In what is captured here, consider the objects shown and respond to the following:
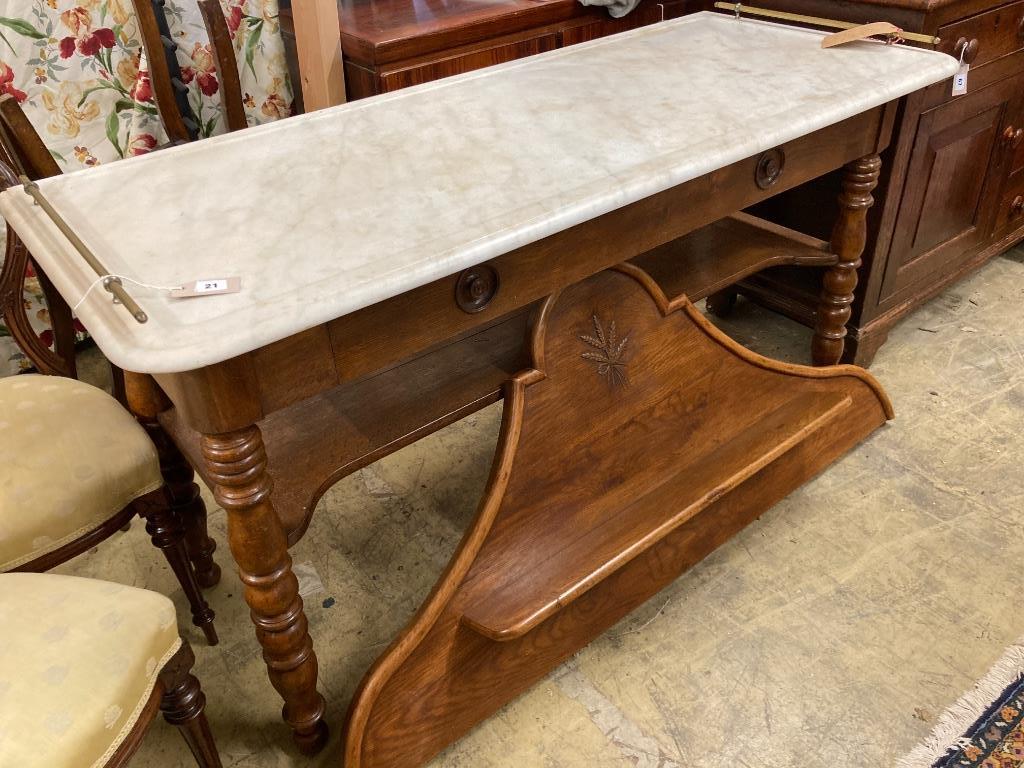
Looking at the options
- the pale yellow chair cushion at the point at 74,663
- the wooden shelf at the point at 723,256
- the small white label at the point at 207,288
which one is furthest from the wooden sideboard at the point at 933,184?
the pale yellow chair cushion at the point at 74,663

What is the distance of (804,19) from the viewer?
72.9 inches

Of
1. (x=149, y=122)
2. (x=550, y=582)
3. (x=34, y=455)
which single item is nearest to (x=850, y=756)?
(x=550, y=582)

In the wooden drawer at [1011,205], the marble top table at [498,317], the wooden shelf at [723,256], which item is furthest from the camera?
the wooden drawer at [1011,205]

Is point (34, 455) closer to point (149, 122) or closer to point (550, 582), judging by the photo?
point (550, 582)

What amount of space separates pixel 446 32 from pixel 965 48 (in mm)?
1202

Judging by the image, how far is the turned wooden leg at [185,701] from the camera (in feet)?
3.59

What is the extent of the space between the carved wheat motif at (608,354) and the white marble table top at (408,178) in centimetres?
30

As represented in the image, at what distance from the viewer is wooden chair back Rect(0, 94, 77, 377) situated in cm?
139

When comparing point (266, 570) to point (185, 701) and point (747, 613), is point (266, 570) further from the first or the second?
point (747, 613)

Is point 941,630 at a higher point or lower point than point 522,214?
lower

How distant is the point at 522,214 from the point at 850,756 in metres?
1.00

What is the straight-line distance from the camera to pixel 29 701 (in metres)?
0.91

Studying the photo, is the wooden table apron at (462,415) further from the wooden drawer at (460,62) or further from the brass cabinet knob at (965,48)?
the wooden drawer at (460,62)

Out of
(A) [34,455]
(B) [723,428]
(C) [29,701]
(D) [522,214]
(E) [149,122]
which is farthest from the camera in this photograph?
(E) [149,122]
